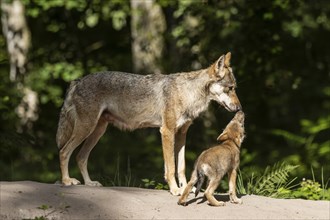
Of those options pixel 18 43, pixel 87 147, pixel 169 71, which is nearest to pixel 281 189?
pixel 87 147

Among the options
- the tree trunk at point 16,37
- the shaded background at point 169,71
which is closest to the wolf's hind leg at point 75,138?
the shaded background at point 169,71

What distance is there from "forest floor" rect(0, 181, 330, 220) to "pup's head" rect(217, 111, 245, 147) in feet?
2.52

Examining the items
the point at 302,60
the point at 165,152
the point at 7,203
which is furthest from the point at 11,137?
the point at 302,60

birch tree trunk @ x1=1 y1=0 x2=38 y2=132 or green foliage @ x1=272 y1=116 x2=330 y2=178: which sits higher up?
birch tree trunk @ x1=1 y1=0 x2=38 y2=132

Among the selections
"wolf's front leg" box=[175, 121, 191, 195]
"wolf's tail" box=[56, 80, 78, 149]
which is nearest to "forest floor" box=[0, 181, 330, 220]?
"wolf's front leg" box=[175, 121, 191, 195]

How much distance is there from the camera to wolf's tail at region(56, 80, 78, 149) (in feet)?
34.3

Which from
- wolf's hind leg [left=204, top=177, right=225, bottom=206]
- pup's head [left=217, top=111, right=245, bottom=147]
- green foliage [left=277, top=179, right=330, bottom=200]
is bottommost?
green foliage [left=277, top=179, right=330, bottom=200]

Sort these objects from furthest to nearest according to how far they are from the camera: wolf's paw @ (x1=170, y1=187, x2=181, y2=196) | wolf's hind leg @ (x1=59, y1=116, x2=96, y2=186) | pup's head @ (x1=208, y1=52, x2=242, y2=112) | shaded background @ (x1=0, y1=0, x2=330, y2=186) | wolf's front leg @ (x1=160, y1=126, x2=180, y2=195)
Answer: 1. shaded background @ (x1=0, y1=0, x2=330, y2=186)
2. wolf's hind leg @ (x1=59, y1=116, x2=96, y2=186)
3. pup's head @ (x1=208, y1=52, x2=242, y2=112)
4. wolf's front leg @ (x1=160, y1=126, x2=180, y2=195)
5. wolf's paw @ (x1=170, y1=187, x2=181, y2=196)

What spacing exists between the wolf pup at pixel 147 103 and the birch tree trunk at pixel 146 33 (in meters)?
7.03

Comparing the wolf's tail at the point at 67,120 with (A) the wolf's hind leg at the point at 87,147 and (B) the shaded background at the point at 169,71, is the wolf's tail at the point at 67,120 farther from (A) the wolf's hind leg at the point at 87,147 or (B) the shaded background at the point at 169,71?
(B) the shaded background at the point at 169,71

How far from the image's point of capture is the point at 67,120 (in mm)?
10469

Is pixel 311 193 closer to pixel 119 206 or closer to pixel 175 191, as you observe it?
pixel 175 191

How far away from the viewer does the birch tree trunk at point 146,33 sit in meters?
17.7

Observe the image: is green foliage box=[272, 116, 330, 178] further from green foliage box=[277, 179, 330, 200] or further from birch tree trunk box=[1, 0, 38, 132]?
birch tree trunk box=[1, 0, 38, 132]
